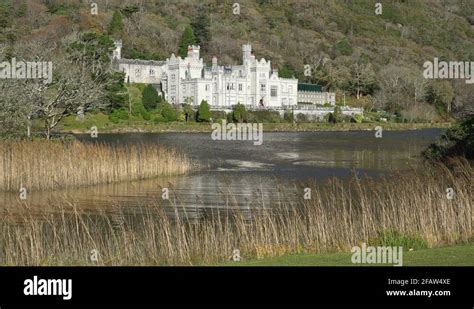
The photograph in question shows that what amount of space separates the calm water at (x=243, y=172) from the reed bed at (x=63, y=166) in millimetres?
523

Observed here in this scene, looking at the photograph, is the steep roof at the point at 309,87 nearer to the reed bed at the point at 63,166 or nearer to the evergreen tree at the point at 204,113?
the evergreen tree at the point at 204,113

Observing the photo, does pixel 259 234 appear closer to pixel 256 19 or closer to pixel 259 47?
pixel 259 47

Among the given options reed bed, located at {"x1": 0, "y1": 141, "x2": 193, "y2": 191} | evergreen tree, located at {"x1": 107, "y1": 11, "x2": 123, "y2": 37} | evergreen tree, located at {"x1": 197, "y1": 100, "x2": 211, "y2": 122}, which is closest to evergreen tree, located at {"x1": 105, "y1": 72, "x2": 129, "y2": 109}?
evergreen tree, located at {"x1": 197, "y1": 100, "x2": 211, "y2": 122}

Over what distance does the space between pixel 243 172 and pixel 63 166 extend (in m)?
10.2

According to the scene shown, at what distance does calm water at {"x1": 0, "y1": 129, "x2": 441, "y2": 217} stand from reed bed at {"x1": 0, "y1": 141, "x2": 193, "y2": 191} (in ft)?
1.72

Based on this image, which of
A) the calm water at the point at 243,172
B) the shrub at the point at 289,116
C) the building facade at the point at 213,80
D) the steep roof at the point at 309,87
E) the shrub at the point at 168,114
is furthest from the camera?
the steep roof at the point at 309,87

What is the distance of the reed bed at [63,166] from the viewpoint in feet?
81.7

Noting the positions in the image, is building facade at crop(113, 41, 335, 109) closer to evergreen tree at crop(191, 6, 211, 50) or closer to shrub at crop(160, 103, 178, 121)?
shrub at crop(160, 103, 178, 121)

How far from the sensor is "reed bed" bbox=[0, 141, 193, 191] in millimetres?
24906

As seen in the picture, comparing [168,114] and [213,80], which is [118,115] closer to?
[168,114]

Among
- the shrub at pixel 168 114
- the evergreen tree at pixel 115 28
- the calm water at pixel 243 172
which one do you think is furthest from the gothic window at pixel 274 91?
the calm water at pixel 243 172

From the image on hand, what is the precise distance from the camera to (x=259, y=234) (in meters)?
15.6

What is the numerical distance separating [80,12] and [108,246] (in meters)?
110
